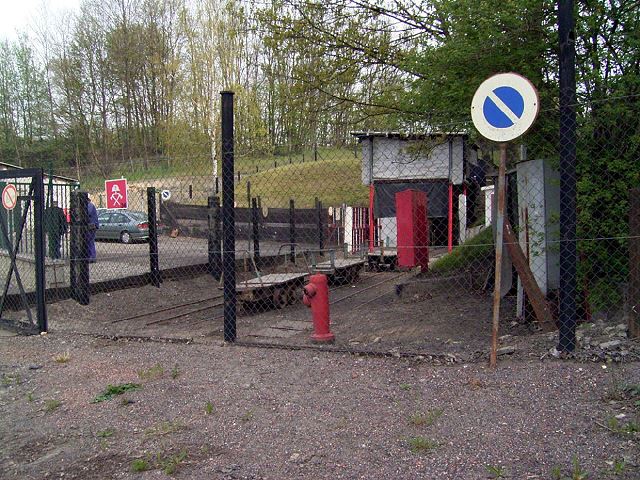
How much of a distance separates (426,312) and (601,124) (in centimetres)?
418

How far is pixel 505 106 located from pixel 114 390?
4.31m

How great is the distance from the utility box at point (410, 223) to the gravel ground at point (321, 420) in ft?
19.4

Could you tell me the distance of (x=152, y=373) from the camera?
20.0 ft

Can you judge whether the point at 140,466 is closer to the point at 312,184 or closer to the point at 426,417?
the point at 426,417

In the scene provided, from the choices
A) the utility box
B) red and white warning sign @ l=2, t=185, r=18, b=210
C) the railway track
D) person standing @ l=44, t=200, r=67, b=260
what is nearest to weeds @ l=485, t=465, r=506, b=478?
the railway track

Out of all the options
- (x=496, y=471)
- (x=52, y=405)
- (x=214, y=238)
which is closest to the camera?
(x=496, y=471)

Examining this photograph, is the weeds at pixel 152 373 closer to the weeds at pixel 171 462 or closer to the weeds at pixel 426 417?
the weeds at pixel 171 462

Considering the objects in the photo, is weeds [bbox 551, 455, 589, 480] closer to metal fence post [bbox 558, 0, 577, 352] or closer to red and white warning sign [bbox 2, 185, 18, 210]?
metal fence post [bbox 558, 0, 577, 352]

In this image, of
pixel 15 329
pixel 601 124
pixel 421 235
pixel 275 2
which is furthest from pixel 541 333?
pixel 275 2

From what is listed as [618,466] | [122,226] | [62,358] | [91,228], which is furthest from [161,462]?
[122,226]

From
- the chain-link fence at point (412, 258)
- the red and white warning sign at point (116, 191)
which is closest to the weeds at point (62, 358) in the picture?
the chain-link fence at point (412, 258)

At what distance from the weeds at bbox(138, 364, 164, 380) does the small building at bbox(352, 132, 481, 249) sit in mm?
6017

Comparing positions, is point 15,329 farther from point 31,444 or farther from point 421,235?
point 421,235

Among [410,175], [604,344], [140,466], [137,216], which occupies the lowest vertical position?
[140,466]
